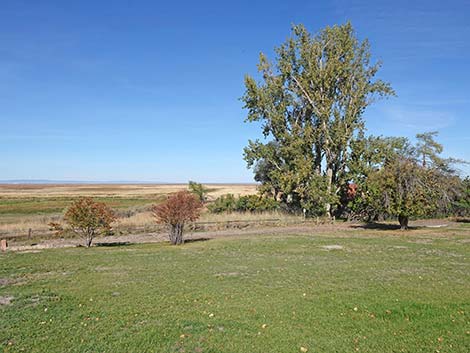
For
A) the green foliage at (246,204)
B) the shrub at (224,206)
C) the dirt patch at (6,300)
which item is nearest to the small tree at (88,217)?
the dirt patch at (6,300)

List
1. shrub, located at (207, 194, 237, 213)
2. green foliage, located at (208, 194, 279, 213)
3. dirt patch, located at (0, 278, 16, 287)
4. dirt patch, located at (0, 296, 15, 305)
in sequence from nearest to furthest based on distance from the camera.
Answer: dirt patch, located at (0, 296, 15, 305) → dirt patch, located at (0, 278, 16, 287) → green foliage, located at (208, 194, 279, 213) → shrub, located at (207, 194, 237, 213)

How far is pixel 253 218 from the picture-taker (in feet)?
111

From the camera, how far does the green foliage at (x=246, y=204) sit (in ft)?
125

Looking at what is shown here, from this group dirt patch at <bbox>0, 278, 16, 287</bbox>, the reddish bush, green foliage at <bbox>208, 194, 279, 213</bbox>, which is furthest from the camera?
green foliage at <bbox>208, 194, 279, 213</bbox>

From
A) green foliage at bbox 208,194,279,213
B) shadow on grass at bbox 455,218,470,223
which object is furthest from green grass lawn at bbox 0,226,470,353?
green foliage at bbox 208,194,279,213

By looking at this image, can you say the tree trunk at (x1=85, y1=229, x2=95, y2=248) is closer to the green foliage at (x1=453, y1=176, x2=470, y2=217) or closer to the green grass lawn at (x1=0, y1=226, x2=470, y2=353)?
the green grass lawn at (x1=0, y1=226, x2=470, y2=353)

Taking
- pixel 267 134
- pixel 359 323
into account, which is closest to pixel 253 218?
pixel 267 134

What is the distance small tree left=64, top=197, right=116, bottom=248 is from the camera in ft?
66.3

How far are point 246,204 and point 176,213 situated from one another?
18.6 meters

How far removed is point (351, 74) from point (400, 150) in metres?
8.28

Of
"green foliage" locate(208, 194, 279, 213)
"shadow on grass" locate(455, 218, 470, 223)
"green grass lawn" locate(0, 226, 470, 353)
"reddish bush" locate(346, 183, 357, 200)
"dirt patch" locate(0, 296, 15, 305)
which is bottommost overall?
"dirt patch" locate(0, 296, 15, 305)

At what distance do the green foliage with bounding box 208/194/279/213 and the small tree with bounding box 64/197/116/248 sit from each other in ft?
63.9

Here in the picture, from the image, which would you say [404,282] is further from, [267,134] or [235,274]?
[267,134]

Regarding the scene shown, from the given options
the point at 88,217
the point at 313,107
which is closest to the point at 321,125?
the point at 313,107
